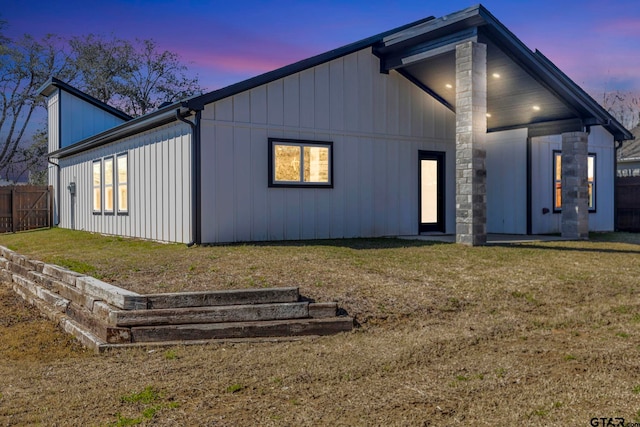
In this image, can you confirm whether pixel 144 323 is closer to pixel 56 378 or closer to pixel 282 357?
pixel 56 378

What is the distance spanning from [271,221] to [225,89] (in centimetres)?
282

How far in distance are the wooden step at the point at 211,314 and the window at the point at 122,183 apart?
8.70m

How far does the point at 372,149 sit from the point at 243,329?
8170 mm

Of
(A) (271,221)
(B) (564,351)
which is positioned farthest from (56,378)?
(A) (271,221)

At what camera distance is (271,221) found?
11.3 metres

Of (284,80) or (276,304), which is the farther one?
(284,80)

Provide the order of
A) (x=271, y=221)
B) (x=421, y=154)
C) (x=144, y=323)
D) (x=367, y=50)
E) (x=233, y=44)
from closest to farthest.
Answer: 1. (x=144, y=323)
2. (x=271, y=221)
3. (x=367, y=50)
4. (x=421, y=154)
5. (x=233, y=44)

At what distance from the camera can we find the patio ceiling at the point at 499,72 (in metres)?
10.5

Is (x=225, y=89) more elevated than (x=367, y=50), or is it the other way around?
(x=367, y=50)

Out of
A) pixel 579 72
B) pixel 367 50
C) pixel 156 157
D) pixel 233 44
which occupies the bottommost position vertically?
pixel 156 157

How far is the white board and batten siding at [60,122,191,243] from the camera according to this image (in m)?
10.7

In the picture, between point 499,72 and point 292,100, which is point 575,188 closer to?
point 499,72

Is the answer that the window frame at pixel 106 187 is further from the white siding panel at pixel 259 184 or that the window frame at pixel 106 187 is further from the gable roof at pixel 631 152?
the gable roof at pixel 631 152

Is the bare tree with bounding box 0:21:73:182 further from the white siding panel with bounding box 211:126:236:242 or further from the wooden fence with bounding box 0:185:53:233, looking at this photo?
the white siding panel with bounding box 211:126:236:242
